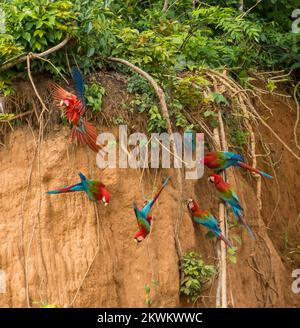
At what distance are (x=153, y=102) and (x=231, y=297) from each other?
1487 mm

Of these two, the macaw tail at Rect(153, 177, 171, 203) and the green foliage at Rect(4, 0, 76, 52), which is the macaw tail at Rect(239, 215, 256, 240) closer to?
the macaw tail at Rect(153, 177, 171, 203)

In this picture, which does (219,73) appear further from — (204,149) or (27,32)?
(27,32)

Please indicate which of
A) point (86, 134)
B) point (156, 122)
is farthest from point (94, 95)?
point (156, 122)

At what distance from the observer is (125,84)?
20.1ft

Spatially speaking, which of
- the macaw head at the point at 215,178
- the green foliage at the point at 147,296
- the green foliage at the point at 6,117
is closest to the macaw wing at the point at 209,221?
the macaw head at the point at 215,178

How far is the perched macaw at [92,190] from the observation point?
5652 millimetres

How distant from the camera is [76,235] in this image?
575 cm

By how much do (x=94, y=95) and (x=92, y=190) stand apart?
2.28 ft

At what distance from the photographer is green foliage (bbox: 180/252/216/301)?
5.80 m

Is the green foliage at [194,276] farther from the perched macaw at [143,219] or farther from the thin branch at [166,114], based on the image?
the perched macaw at [143,219]

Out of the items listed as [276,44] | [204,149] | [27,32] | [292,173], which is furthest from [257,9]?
[27,32]

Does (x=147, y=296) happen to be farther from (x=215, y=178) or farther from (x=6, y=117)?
(x=6, y=117)

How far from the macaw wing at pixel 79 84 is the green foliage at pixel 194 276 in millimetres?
1322

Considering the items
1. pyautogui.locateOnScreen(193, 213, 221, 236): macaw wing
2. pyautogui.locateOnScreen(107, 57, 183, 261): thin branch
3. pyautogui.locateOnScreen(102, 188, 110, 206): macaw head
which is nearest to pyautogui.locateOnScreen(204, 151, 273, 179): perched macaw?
pyautogui.locateOnScreen(107, 57, 183, 261): thin branch
